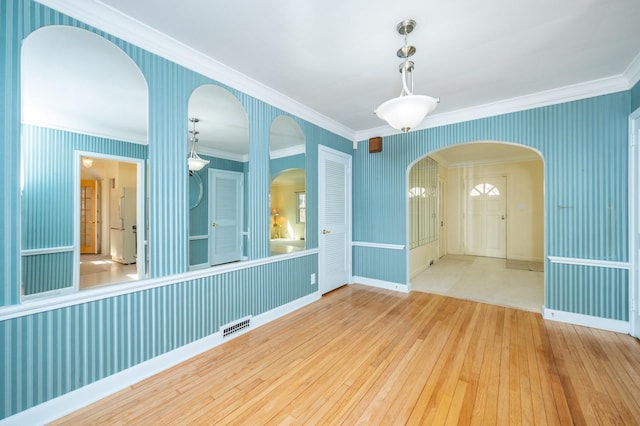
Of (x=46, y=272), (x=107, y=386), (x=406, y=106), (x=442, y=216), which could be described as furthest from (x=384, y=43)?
(x=442, y=216)

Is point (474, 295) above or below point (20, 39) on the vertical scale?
below

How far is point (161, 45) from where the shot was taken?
2020 mm

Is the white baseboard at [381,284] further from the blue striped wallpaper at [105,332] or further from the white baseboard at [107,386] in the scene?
the white baseboard at [107,386]

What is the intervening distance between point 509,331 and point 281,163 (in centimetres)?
312

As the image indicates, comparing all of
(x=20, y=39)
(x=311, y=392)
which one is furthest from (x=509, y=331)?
(x=20, y=39)

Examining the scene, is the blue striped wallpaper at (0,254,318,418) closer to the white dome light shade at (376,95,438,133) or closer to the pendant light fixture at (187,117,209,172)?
the pendant light fixture at (187,117,209,172)

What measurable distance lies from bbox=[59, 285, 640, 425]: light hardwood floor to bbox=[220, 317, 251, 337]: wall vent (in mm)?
96

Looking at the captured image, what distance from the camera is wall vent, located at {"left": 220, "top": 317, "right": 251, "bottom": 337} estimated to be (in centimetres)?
246

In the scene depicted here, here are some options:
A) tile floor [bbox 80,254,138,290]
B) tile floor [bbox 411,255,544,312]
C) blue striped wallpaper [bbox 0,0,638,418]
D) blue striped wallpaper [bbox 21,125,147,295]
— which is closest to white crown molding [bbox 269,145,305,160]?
blue striped wallpaper [bbox 0,0,638,418]

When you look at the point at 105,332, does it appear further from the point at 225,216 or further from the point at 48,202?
the point at 225,216

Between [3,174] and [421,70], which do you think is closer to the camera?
[3,174]

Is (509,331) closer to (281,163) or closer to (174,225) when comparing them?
(281,163)

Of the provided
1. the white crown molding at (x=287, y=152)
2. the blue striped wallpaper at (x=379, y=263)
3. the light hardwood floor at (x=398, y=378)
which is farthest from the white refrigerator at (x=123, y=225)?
the blue striped wallpaper at (x=379, y=263)

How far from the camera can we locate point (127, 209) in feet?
6.31
